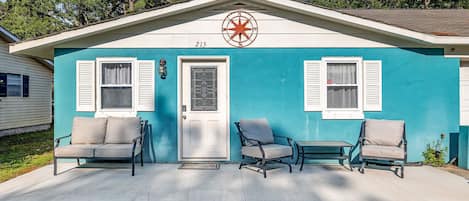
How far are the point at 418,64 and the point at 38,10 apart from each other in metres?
18.4

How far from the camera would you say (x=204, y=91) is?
20.7ft

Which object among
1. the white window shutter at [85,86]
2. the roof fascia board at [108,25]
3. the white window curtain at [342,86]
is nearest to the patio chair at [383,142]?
the white window curtain at [342,86]

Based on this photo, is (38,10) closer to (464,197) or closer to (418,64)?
(418,64)

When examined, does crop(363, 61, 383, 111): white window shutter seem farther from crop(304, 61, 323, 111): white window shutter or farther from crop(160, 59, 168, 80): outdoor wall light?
crop(160, 59, 168, 80): outdoor wall light

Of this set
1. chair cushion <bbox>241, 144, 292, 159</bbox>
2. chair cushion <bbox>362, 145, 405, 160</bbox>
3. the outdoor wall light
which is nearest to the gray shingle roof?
chair cushion <bbox>362, 145, 405, 160</bbox>

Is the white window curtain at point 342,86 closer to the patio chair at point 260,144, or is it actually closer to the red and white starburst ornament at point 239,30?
the patio chair at point 260,144

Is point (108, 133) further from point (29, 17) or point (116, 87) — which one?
point (29, 17)

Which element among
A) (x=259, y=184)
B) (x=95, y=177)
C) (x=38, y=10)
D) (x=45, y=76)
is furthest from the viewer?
(x=38, y=10)

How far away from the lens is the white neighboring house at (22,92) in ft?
36.3

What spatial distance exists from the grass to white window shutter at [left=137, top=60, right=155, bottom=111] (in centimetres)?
230

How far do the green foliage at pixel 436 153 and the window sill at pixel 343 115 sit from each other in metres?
1.36

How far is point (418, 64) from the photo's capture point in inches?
242

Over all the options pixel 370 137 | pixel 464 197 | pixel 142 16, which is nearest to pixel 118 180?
pixel 142 16

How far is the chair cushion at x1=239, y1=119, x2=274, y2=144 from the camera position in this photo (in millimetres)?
5707
